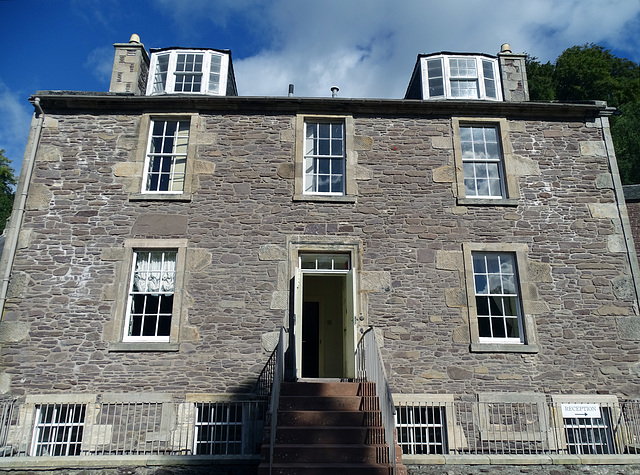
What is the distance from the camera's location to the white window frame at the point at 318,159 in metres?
10.4

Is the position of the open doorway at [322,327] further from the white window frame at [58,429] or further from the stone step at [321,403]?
the white window frame at [58,429]

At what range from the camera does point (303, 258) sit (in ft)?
32.6

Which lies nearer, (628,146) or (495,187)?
(495,187)

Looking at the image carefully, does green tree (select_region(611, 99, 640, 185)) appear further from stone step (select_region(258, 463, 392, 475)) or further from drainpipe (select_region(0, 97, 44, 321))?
drainpipe (select_region(0, 97, 44, 321))

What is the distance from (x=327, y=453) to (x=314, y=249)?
13.2 ft

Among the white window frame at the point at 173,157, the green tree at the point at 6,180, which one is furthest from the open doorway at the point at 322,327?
the green tree at the point at 6,180

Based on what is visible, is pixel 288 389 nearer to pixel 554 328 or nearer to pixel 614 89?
pixel 554 328

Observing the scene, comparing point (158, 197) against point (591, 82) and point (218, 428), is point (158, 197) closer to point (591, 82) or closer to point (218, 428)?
point (218, 428)

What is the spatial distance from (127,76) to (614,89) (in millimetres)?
24383

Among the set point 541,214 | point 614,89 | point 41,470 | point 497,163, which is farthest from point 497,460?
point 614,89

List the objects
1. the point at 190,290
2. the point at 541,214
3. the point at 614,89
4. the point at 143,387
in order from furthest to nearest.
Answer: the point at 614,89 → the point at 541,214 → the point at 190,290 → the point at 143,387

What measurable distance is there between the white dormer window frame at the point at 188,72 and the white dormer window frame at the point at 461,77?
4.91 m

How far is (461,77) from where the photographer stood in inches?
459

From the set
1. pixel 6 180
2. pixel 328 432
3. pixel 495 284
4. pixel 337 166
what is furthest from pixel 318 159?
pixel 6 180
